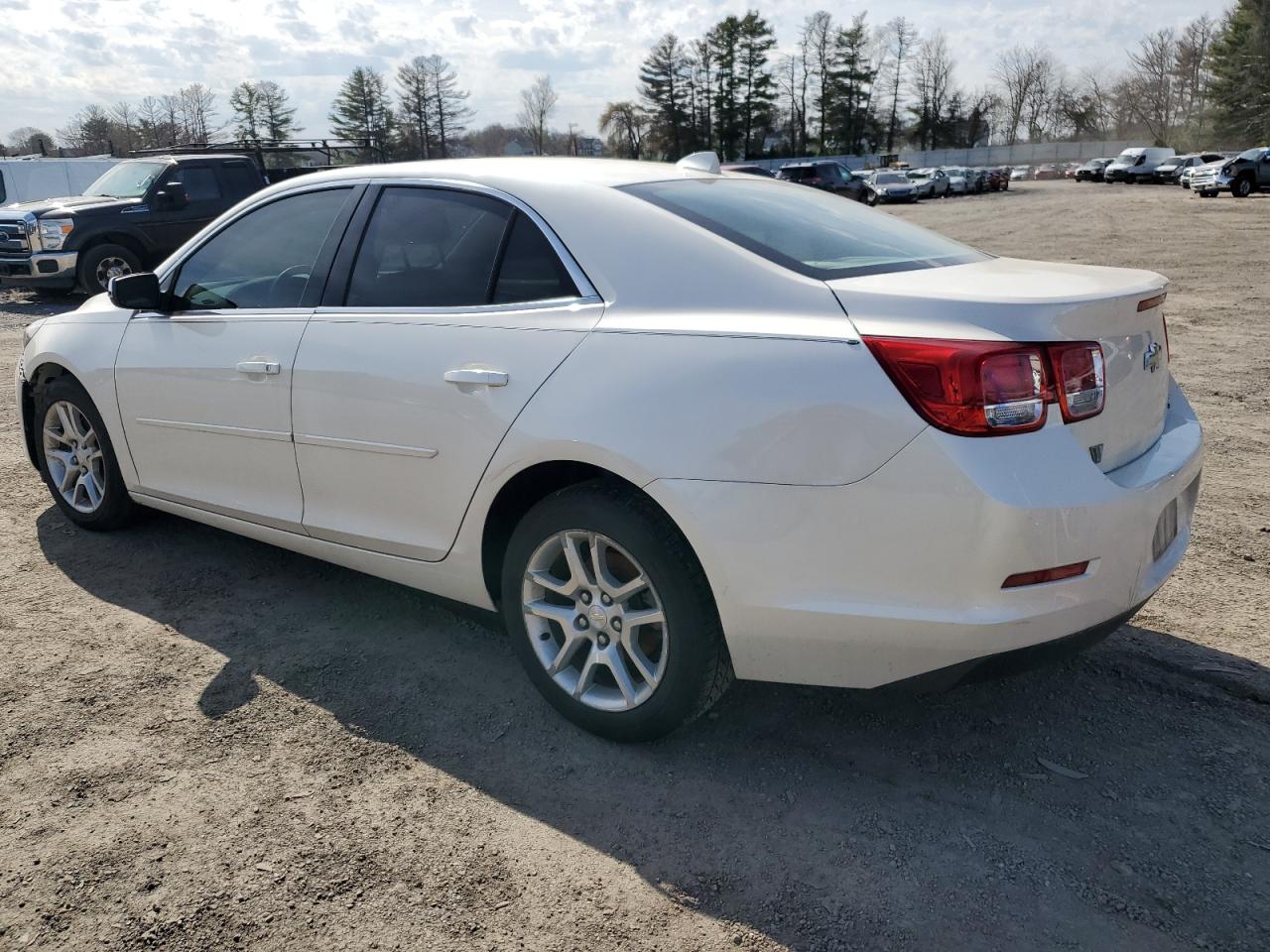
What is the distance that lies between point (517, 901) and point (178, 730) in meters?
1.40

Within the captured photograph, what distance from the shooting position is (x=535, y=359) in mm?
2898

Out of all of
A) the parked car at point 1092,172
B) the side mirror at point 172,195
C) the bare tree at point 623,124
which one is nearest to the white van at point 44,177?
the side mirror at point 172,195

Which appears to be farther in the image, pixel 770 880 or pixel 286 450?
pixel 286 450

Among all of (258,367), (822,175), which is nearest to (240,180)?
(258,367)

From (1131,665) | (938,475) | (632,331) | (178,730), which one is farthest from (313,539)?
(1131,665)

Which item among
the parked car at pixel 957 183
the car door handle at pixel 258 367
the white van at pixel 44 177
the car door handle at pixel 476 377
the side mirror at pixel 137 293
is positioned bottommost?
the parked car at pixel 957 183

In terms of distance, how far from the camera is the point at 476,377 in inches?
118

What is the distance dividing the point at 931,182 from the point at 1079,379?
53178mm

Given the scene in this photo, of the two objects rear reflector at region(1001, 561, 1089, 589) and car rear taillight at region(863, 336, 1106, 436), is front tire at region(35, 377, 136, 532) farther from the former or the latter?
rear reflector at region(1001, 561, 1089, 589)

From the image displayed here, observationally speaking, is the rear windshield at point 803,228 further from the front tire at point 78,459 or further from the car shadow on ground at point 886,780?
the front tire at point 78,459

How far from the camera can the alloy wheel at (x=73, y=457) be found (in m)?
4.75

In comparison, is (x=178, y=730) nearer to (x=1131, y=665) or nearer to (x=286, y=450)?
(x=286, y=450)

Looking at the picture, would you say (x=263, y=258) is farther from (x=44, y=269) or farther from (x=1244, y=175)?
(x=1244, y=175)

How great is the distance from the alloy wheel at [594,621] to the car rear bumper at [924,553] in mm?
305
